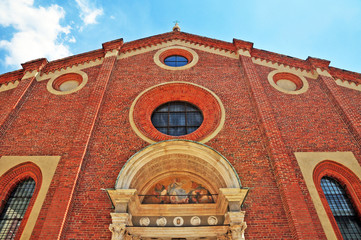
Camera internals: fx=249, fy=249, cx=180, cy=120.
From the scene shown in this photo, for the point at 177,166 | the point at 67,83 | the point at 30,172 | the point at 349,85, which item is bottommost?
the point at 30,172

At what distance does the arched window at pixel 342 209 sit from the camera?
6.92 m

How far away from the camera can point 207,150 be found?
7.45 metres

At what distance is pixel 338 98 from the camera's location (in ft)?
32.2

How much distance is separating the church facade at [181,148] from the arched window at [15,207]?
0.12 ft

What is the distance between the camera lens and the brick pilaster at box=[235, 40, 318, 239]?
6449 mm

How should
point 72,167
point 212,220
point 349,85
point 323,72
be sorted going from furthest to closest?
point 323,72 → point 349,85 → point 72,167 → point 212,220

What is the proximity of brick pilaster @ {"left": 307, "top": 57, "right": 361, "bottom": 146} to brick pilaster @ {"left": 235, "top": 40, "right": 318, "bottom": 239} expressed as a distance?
2.66 metres

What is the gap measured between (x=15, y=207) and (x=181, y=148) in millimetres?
5248

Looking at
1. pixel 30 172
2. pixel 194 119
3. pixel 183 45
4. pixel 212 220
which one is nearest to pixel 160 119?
pixel 194 119

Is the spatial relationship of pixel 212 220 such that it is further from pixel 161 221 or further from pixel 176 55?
pixel 176 55

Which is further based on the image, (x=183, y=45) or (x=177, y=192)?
(x=183, y=45)

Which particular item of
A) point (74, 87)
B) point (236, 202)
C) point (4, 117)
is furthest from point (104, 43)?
point (236, 202)

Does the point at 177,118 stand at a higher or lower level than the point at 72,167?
higher

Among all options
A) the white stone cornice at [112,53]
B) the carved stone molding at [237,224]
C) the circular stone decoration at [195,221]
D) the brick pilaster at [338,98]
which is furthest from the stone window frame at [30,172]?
the brick pilaster at [338,98]
